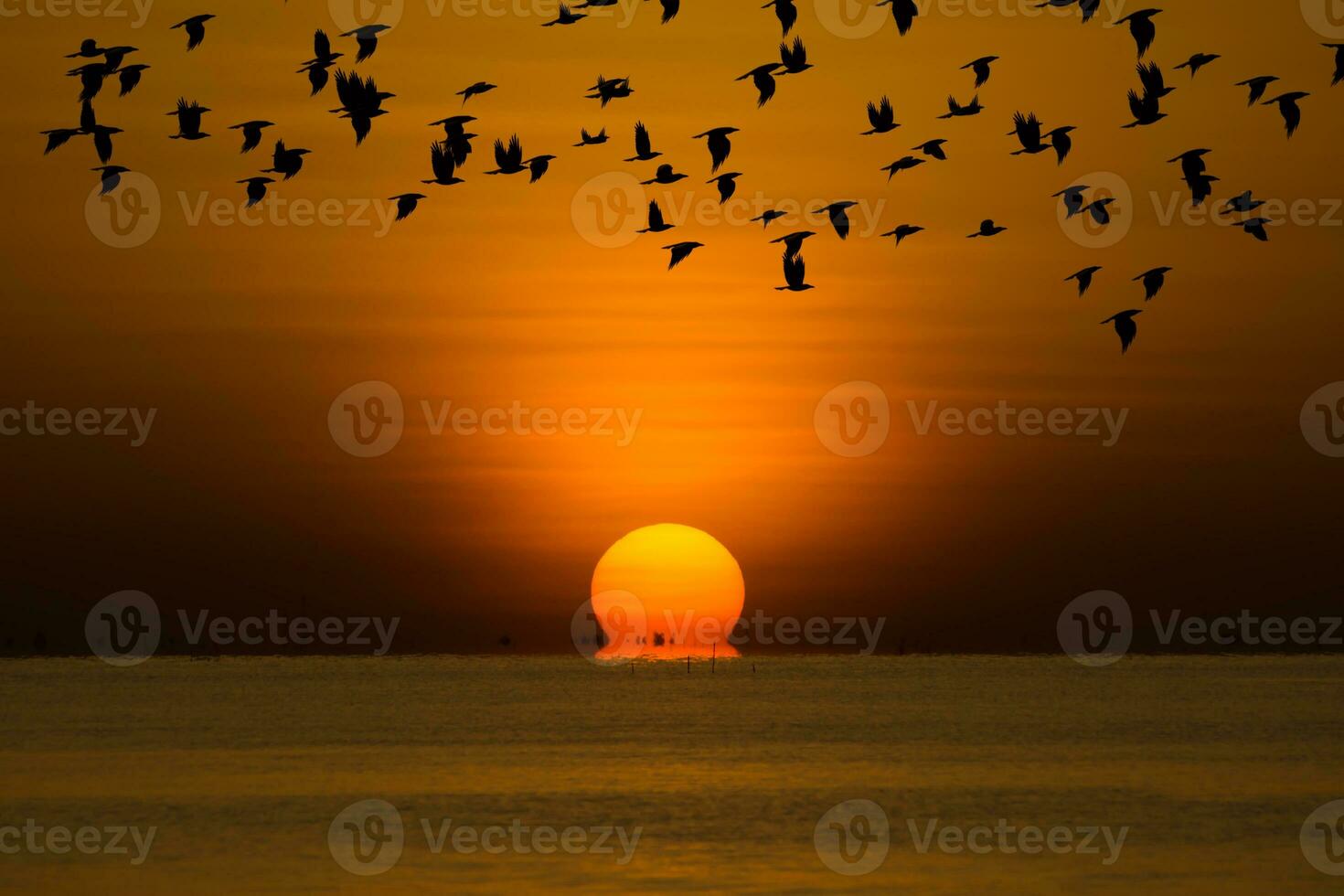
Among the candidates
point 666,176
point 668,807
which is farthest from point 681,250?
point 668,807

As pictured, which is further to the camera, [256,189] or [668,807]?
[668,807]

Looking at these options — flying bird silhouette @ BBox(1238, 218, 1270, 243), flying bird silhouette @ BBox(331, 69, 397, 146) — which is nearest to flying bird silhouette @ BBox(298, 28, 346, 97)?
flying bird silhouette @ BBox(331, 69, 397, 146)

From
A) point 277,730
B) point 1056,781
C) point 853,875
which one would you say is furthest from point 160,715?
point 853,875

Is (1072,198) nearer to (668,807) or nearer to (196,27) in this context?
(196,27)

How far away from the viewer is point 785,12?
38.5 m

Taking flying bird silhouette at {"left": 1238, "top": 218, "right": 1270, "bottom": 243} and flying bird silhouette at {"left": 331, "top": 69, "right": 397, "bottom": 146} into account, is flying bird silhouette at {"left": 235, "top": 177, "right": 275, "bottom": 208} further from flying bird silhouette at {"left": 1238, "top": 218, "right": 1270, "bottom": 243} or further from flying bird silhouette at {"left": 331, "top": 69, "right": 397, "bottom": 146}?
flying bird silhouette at {"left": 1238, "top": 218, "right": 1270, "bottom": 243}

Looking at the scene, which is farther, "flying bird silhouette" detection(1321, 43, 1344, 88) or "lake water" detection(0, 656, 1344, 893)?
"lake water" detection(0, 656, 1344, 893)

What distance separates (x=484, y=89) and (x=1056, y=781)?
76461mm

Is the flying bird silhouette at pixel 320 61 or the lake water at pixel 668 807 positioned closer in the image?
the flying bird silhouette at pixel 320 61

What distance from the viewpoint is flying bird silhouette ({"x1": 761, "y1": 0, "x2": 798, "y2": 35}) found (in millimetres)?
37844

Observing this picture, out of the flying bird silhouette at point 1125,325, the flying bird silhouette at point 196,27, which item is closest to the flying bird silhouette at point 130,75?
the flying bird silhouette at point 196,27

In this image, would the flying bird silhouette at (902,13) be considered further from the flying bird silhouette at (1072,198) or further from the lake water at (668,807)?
the lake water at (668,807)

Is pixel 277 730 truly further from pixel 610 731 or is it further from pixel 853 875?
pixel 853 875

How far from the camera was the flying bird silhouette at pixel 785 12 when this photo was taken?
3784cm
